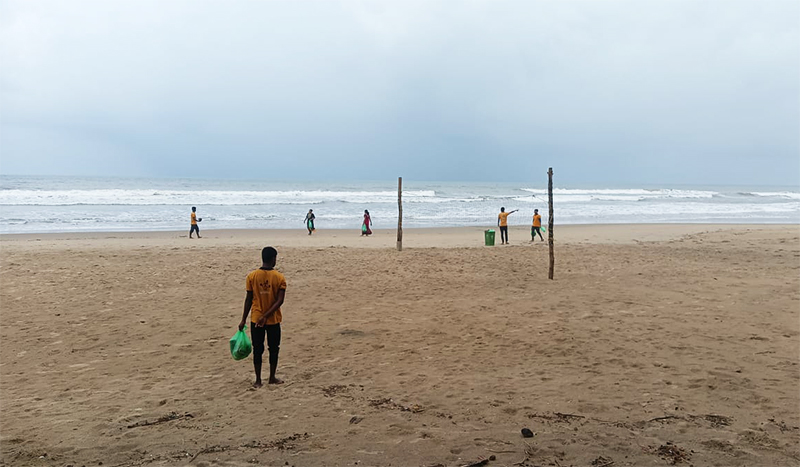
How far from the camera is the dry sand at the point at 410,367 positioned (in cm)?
425

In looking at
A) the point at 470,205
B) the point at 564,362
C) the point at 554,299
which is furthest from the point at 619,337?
the point at 470,205

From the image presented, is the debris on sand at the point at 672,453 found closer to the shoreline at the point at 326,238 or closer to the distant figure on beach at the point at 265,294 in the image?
the distant figure on beach at the point at 265,294

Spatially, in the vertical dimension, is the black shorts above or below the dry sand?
above

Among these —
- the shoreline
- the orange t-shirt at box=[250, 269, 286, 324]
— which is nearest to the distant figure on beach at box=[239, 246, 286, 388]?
the orange t-shirt at box=[250, 269, 286, 324]

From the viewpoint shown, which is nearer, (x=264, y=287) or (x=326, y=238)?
(x=264, y=287)

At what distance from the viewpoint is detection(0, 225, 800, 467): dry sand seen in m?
4.25

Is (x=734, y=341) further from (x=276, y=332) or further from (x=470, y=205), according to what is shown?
(x=470, y=205)

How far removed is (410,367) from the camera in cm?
619

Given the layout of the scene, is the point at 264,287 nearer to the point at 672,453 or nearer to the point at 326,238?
the point at 672,453

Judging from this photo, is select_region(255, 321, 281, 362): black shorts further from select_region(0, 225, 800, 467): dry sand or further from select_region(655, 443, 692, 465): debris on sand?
select_region(655, 443, 692, 465): debris on sand

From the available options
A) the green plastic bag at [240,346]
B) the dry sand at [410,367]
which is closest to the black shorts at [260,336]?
the green plastic bag at [240,346]

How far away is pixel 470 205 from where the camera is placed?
154 ft

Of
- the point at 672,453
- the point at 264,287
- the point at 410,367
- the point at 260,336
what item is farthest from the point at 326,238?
the point at 672,453

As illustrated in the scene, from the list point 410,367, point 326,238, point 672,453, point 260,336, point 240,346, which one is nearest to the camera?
point 672,453
